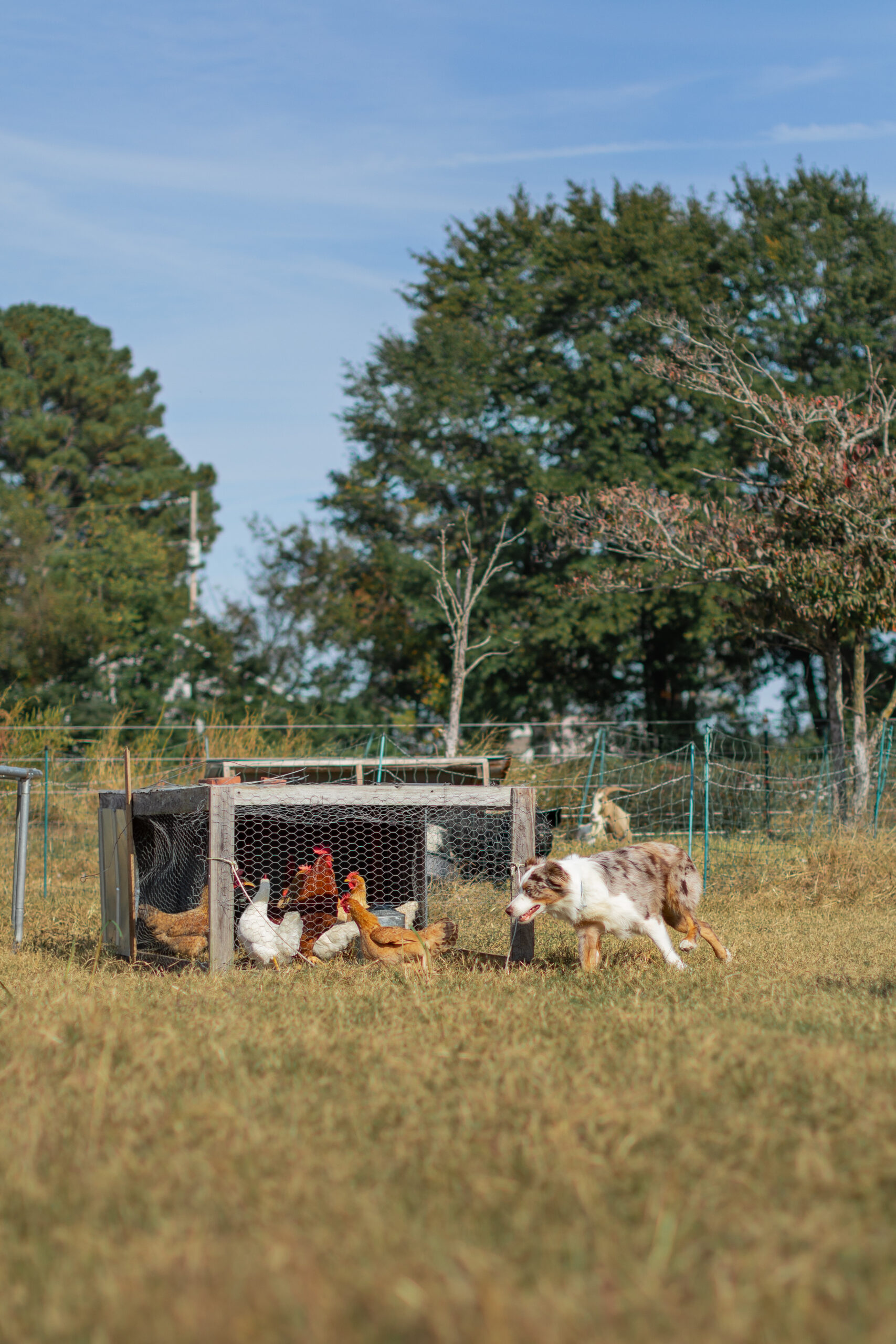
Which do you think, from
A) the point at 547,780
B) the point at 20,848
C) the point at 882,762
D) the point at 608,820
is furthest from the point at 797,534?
the point at 20,848

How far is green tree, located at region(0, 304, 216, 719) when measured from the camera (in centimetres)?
2614

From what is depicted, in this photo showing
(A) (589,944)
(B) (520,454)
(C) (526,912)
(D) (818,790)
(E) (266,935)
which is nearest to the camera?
(C) (526,912)

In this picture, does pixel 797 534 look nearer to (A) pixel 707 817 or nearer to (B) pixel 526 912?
(A) pixel 707 817

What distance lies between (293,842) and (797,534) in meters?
10.0

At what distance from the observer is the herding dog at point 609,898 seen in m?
6.12

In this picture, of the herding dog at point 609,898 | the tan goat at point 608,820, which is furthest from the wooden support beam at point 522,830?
the tan goat at point 608,820

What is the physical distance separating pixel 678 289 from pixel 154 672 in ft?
46.9

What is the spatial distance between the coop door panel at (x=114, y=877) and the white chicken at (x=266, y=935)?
2.46ft

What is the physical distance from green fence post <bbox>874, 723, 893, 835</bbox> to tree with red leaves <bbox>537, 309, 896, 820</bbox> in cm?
23

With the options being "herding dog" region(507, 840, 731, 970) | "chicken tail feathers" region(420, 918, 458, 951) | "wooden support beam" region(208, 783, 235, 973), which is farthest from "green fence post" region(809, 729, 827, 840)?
"wooden support beam" region(208, 783, 235, 973)

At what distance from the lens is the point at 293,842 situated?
8.27m

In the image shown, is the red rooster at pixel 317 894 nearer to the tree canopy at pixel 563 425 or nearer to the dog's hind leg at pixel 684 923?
the dog's hind leg at pixel 684 923

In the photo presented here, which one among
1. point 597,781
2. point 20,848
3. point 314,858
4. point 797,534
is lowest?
point 314,858

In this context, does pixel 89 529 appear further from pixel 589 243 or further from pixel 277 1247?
pixel 277 1247
